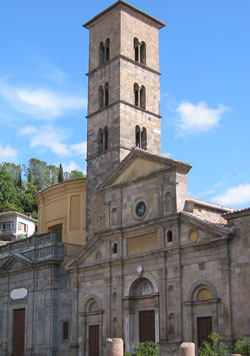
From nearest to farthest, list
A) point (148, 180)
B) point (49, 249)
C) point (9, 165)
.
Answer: point (148, 180), point (49, 249), point (9, 165)

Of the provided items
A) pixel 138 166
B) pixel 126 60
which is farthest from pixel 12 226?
pixel 138 166

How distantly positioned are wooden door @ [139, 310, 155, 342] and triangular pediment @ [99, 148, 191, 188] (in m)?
7.52

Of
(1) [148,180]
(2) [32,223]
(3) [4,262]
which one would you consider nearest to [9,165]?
(2) [32,223]

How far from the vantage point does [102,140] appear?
37.7m

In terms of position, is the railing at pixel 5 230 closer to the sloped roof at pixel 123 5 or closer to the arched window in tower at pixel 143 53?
the sloped roof at pixel 123 5

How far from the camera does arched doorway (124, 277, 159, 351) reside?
30.4 m

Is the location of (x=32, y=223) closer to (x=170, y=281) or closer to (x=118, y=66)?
(x=118, y=66)

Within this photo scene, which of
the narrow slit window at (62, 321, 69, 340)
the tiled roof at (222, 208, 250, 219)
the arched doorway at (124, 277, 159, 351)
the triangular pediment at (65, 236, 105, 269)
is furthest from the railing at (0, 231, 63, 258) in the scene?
the tiled roof at (222, 208, 250, 219)

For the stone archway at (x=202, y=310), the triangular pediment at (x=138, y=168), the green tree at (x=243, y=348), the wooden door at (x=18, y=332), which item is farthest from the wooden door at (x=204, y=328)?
the wooden door at (x=18, y=332)

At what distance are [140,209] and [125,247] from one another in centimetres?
230

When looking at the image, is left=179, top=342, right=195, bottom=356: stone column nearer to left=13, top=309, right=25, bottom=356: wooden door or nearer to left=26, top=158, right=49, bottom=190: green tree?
left=13, top=309, right=25, bottom=356: wooden door

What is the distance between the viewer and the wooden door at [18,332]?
123 ft

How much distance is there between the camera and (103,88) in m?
38.4

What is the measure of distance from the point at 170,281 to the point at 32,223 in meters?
55.8
